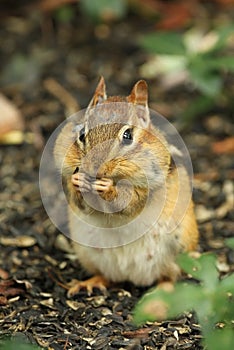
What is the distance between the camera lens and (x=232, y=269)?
180 inches

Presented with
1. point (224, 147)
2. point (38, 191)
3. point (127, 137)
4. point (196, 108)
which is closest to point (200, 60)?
point (196, 108)

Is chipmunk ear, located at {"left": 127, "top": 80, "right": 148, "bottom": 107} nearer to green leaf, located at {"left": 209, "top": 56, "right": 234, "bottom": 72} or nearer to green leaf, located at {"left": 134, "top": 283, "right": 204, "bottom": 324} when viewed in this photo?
green leaf, located at {"left": 134, "top": 283, "right": 204, "bottom": 324}

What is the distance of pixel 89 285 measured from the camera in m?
4.36

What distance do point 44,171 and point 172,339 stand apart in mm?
1941

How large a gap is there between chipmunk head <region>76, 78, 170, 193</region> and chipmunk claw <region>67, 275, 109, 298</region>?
81cm

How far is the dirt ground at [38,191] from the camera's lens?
3.94 meters

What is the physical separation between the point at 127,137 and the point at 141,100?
29 centimetres

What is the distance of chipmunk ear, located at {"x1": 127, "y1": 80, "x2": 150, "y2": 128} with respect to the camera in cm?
390

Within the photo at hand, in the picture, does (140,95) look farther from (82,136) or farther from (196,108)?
(196,108)

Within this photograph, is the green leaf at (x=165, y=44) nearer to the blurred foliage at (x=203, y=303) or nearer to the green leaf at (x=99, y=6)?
the green leaf at (x=99, y=6)

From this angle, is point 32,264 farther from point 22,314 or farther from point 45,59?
point 45,59

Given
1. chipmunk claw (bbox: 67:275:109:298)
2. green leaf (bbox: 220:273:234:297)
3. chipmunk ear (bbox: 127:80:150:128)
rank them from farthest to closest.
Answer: chipmunk claw (bbox: 67:275:109:298) < chipmunk ear (bbox: 127:80:150:128) < green leaf (bbox: 220:273:234:297)

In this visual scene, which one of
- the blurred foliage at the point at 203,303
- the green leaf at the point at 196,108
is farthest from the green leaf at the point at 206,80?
the blurred foliage at the point at 203,303

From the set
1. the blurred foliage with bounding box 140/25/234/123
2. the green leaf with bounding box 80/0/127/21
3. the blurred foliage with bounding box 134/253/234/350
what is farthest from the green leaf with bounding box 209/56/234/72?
the blurred foliage with bounding box 134/253/234/350
